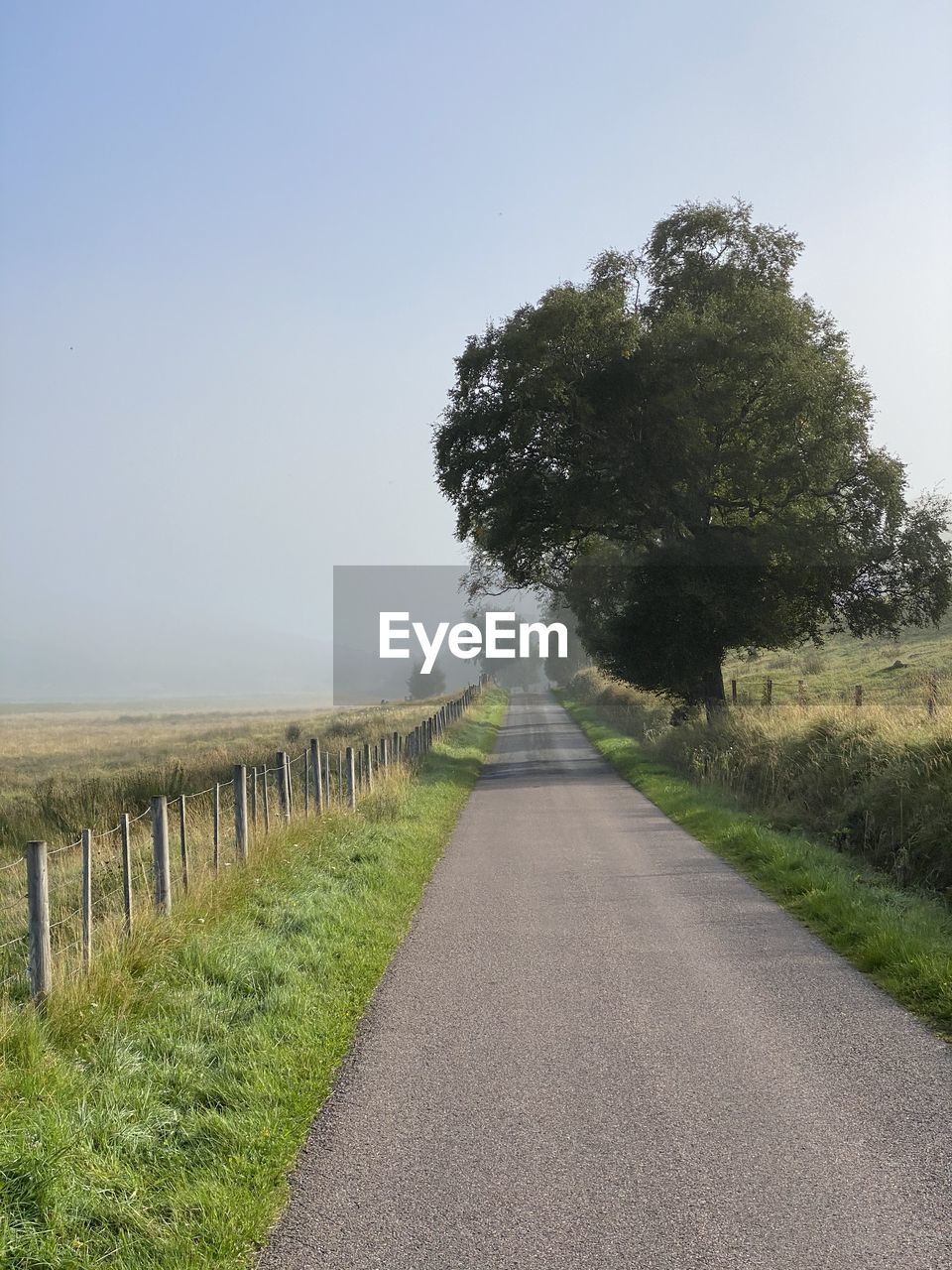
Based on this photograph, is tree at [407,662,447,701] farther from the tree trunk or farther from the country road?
the country road

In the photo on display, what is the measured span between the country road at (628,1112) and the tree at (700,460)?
20354 millimetres

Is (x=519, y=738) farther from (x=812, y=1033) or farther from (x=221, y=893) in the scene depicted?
(x=812, y=1033)

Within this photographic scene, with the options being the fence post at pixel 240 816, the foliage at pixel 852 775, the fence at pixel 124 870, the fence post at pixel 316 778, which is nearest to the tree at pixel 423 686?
the foliage at pixel 852 775

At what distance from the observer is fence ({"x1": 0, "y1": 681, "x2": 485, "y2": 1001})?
705 cm

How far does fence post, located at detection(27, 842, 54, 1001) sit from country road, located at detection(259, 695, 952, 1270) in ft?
6.54

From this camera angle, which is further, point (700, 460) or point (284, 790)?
point (700, 460)

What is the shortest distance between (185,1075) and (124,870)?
118 inches

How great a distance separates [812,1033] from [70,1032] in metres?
4.48

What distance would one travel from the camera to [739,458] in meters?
29.8

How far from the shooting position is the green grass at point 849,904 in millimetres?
7834

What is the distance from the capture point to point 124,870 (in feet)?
28.4

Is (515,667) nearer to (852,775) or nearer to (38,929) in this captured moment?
(852,775)

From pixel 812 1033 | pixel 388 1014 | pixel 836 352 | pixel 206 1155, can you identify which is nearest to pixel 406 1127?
pixel 206 1155

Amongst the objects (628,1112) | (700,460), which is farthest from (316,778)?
(700,460)
